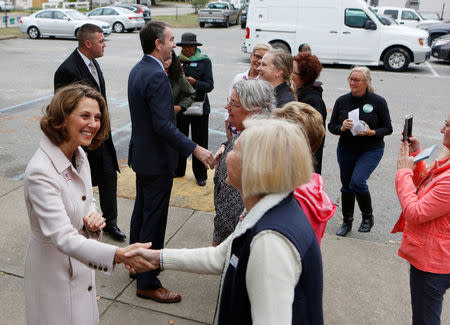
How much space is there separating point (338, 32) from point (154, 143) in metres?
13.7

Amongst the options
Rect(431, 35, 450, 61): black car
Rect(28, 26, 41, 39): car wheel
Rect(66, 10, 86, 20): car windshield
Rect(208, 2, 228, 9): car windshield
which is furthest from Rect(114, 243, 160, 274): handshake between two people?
Rect(208, 2, 228, 9): car windshield

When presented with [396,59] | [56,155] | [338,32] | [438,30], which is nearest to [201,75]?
[56,155]

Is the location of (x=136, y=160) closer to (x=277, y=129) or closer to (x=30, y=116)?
(x=277, y=129)

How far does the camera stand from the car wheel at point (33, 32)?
76.4 feet

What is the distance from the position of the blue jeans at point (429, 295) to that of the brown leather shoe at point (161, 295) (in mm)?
1908

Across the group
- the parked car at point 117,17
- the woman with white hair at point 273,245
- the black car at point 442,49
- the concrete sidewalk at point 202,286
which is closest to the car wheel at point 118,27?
the parked car at point 117,17

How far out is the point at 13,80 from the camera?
13.1m

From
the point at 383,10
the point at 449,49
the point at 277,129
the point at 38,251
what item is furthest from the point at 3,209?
the point at 383,10

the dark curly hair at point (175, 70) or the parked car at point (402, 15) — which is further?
the parked car at point (402, 15)

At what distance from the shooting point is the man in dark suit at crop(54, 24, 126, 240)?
439 cm

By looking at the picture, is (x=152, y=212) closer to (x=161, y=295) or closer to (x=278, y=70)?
(x=161, y=295)

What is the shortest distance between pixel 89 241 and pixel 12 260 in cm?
242

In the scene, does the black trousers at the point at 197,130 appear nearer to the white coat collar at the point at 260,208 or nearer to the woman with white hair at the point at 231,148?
the woman with white hair at the point at 231,148

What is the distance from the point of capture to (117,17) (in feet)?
88.8
